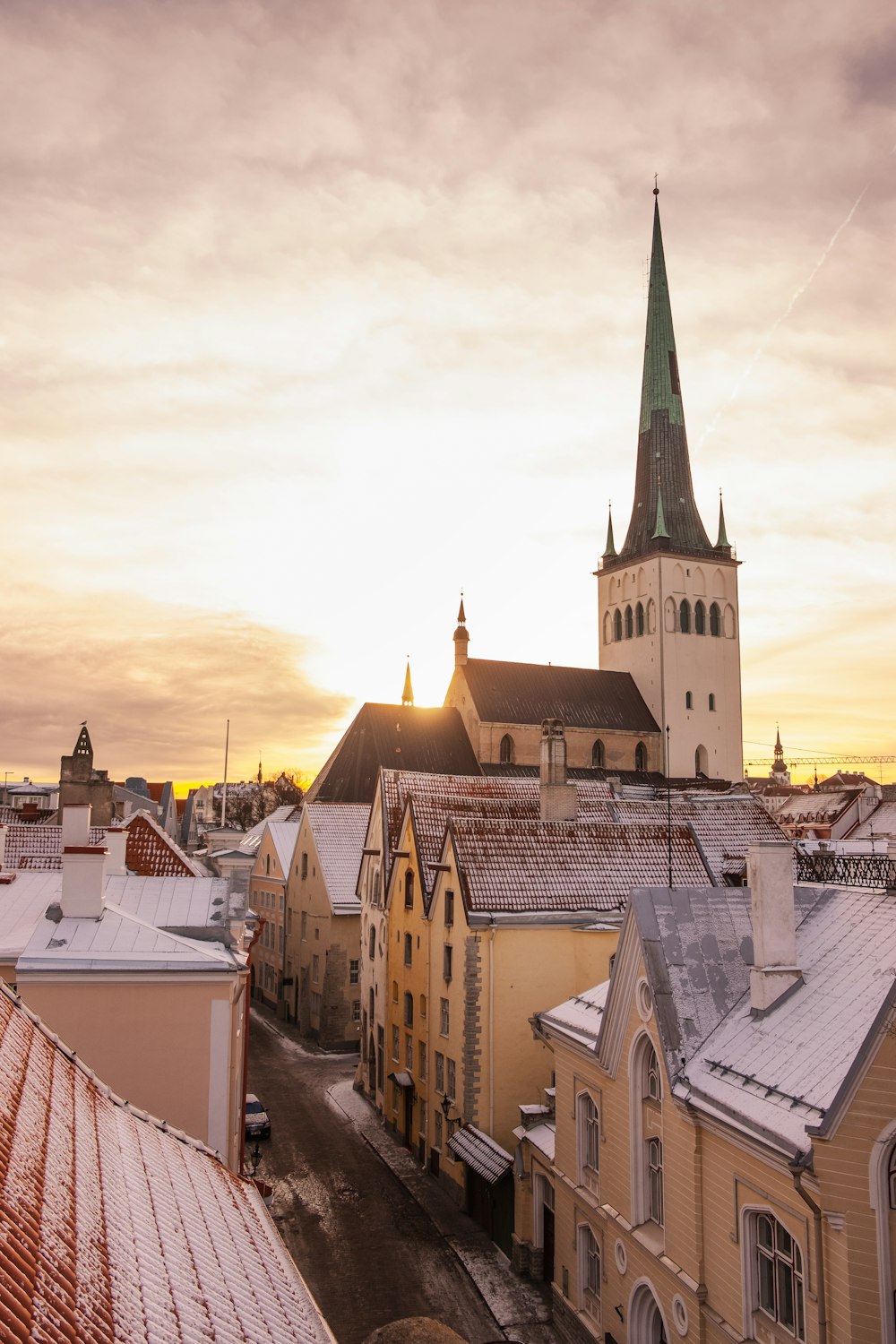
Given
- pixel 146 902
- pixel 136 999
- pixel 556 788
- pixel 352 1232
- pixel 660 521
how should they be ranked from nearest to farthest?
pixel 136 999, pixel 146 902, pixel 352 1232, pixel 556 788, pixel 660 521

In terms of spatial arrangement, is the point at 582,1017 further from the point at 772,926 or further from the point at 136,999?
the point at 136,999

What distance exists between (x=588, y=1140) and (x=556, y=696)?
203 ft

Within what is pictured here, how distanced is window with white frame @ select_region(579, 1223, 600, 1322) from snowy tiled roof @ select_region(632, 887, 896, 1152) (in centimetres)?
618

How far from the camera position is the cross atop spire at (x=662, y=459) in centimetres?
8938

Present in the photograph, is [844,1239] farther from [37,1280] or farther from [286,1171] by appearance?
[286,1171]

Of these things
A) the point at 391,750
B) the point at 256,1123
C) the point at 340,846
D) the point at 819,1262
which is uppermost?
the point at 391,750

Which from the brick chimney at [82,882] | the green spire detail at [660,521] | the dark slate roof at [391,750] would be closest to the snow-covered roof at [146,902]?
the brick chimney at [82,882]

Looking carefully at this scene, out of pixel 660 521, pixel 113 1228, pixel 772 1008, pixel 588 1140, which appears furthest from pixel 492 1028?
pixel 660 521

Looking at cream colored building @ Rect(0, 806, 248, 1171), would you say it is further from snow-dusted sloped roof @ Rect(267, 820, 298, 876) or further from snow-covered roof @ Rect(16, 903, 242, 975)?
snow-dusted sloped roof @ Rect(267, 820, 298, 876)

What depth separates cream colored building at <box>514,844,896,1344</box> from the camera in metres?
11.9

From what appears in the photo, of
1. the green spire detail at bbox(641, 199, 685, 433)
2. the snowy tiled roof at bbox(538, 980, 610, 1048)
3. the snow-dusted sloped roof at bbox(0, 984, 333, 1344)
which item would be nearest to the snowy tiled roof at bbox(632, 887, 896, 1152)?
the snowy tiled roof at bbox(538, 980, 610, 1048)

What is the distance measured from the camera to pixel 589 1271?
65.9 ft

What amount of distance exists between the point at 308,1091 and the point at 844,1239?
28.6 metres

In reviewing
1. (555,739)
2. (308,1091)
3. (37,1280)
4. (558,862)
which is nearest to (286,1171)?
(308,1091)
